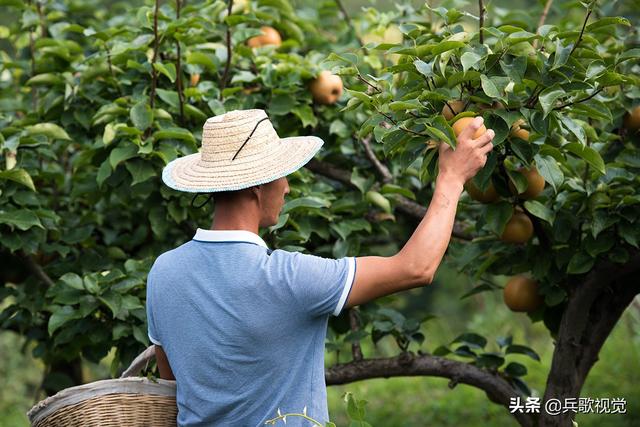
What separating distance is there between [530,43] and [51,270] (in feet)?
5.35

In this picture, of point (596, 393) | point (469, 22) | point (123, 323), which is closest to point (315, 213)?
point (123, 323)

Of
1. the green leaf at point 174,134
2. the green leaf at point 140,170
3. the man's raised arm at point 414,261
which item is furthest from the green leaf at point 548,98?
the green leaf at point 140,170

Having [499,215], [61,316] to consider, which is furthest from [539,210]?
[61,316]

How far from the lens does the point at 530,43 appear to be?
6.56 ft

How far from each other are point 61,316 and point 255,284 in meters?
1.01

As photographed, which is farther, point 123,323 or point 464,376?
point 464,376

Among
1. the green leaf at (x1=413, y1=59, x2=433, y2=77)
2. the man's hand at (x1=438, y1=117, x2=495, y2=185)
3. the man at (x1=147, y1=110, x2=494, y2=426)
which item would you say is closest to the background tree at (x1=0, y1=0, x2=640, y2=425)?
the green leaf at (x1=413, y1=59, x2=433, y2=77)

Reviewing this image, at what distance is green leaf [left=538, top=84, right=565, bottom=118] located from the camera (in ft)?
6.09

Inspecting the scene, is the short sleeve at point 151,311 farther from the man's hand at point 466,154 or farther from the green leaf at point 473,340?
the green leaf at point 473,340

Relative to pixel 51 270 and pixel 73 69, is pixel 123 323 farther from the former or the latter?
pixel 73 69

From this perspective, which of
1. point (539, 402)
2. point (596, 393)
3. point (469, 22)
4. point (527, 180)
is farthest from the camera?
point (469, 22)

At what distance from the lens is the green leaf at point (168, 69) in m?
2.55

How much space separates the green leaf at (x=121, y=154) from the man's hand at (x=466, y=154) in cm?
103

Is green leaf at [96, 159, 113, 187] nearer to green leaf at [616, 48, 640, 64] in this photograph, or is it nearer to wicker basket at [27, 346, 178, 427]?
wicker basket at [27, 346, 178, 427]
